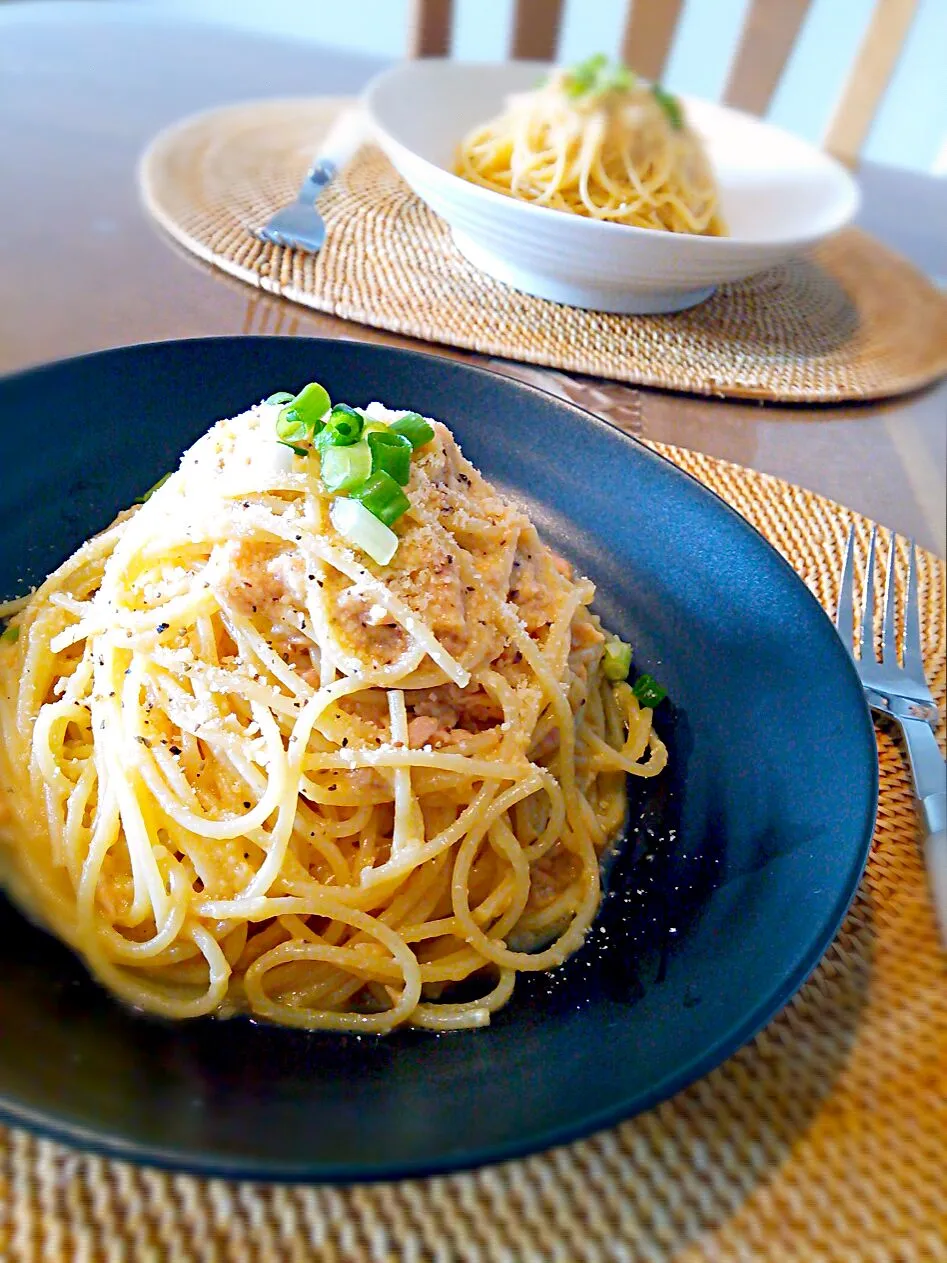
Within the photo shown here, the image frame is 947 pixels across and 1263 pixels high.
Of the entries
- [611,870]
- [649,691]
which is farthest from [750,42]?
[611,870]

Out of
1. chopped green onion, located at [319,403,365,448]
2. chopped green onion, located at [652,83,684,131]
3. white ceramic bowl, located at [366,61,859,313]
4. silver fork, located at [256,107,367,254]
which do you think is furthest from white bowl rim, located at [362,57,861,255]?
chopped green onion, located at [319,403,365,448]

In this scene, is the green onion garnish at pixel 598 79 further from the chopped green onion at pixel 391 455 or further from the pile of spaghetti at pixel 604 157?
the chopped green onion at pixel 391 455

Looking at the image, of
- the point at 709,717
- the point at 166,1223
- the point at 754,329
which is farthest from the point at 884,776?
the point at 754,329

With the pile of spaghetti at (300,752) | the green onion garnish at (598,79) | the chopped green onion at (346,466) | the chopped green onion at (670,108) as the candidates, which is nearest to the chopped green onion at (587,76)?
the green onion garnish at (598,79)

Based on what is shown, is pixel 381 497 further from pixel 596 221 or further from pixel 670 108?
pixel 670 108

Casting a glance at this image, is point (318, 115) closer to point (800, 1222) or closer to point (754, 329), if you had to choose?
point (754, 329)

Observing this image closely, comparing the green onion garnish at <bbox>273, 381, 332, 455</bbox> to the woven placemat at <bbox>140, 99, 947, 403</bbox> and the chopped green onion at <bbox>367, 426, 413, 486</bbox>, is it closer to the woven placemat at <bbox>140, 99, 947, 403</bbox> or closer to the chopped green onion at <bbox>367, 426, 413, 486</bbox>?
the chopped green onion at <bbox>367, 426, 413, 486</bbox>
